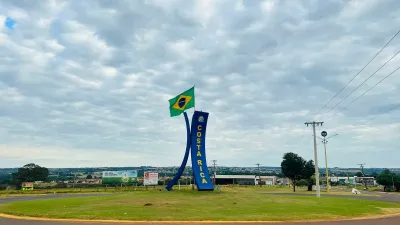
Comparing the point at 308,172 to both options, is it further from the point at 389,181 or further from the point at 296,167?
the point at 389,181

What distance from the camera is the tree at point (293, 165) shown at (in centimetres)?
7462

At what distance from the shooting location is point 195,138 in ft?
130

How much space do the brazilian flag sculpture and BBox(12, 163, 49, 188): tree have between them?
321 ft

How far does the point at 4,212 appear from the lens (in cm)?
2620

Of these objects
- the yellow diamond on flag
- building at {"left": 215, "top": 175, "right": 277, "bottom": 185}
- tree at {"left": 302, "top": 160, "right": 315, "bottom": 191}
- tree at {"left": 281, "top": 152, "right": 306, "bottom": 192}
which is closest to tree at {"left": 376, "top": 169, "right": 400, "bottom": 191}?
tree at {"left": 302, "top": 160, "right": 315, "bottom": 191}

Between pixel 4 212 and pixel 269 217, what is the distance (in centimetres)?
1850

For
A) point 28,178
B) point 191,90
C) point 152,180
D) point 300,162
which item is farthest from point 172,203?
point 28,178

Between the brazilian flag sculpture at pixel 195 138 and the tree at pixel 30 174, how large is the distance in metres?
97.7

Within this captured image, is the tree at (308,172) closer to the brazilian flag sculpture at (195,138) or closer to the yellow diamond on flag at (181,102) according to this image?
the brazilian flag sculpture at (195,138)

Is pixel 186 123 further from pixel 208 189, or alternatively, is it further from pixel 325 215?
pixel 325 215

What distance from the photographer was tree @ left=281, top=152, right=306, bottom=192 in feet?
245

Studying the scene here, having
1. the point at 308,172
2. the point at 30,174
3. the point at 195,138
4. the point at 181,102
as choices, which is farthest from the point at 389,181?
the point at 30,174

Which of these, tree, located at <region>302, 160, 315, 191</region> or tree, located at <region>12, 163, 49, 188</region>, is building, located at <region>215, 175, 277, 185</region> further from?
tree, located at <region>12, 163, 49, 188</region>

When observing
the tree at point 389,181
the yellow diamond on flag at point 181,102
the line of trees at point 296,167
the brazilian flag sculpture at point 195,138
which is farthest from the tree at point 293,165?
the yellow diamond on flag at point 181,102
